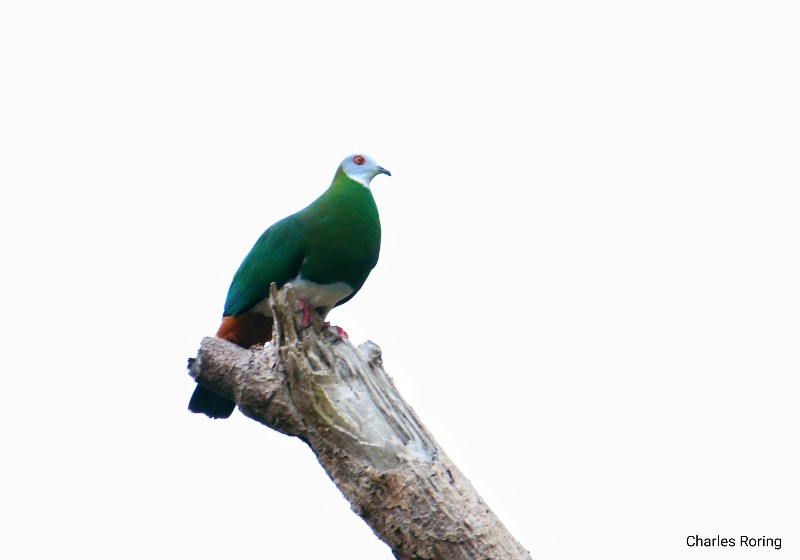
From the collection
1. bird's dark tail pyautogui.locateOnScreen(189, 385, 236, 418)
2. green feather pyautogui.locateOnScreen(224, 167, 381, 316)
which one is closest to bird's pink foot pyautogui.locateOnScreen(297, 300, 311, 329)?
green feather pyautogui.locateOnScreen(224, 167, 381, 316)

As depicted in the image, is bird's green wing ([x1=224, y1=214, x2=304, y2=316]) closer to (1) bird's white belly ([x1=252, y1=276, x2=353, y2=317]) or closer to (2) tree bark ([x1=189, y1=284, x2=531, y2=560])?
(1) bird's white belly ([x1=252, y1=276, x2=353, y2=317])

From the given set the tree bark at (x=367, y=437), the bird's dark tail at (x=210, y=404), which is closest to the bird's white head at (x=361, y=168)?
the tree bark at (x=367, y=437)

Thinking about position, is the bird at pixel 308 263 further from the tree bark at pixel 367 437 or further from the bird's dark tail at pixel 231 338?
the tree bark at pixel 367 437

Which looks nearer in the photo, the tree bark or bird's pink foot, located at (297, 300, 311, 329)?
the tree bark

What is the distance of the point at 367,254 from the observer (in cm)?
672

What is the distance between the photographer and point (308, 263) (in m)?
6.62

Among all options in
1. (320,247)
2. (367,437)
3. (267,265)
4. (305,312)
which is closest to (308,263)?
(320,247)

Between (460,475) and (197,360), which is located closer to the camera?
(460,475)

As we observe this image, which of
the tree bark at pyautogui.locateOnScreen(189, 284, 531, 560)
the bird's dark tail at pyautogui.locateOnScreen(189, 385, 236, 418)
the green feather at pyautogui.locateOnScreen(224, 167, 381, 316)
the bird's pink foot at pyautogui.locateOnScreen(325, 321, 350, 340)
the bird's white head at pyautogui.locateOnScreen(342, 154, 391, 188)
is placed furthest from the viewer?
the bird's white head at pyautogui.locateOnScreen(342, 154, 391, 188)

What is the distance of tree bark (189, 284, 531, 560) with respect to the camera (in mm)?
A: 5320

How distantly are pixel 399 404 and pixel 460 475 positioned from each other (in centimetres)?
51

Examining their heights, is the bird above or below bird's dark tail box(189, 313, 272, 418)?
above

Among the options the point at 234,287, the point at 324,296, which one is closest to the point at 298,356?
the point at 324,296

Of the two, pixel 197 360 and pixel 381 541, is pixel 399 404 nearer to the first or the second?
pixel 381 541
